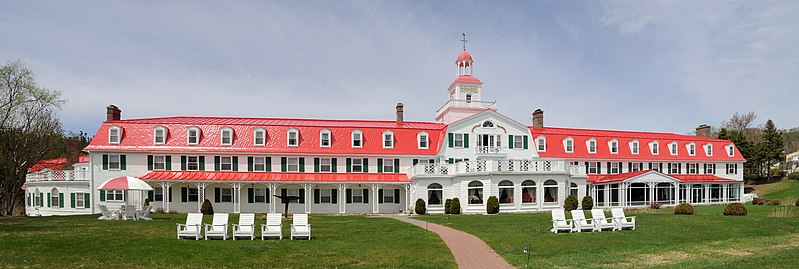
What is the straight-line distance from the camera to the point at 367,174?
39.2 m

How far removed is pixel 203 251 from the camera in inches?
534

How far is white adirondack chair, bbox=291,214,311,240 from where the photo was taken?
16656 mm

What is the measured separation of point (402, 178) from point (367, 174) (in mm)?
2745

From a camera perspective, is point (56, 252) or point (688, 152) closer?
point (56, 252)

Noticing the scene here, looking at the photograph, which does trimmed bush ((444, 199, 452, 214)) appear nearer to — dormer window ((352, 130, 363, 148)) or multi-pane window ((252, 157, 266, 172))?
dormer window ((352, 130, 363, 148))

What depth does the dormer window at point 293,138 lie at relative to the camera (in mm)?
39344

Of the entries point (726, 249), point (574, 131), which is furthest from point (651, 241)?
point (574, 131)

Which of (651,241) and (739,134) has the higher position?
(739,134)

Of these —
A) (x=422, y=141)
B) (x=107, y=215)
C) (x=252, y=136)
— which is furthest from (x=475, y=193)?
(x=107, y=215)

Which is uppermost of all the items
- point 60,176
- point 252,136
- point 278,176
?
point 252,136

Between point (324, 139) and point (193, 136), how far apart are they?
9379mm

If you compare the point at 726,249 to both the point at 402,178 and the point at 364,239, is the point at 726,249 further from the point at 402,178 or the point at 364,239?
the point at 402,178

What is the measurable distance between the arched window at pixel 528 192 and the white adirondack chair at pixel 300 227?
70.1ft

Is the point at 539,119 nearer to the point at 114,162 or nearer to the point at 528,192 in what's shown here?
the point at 528,192
